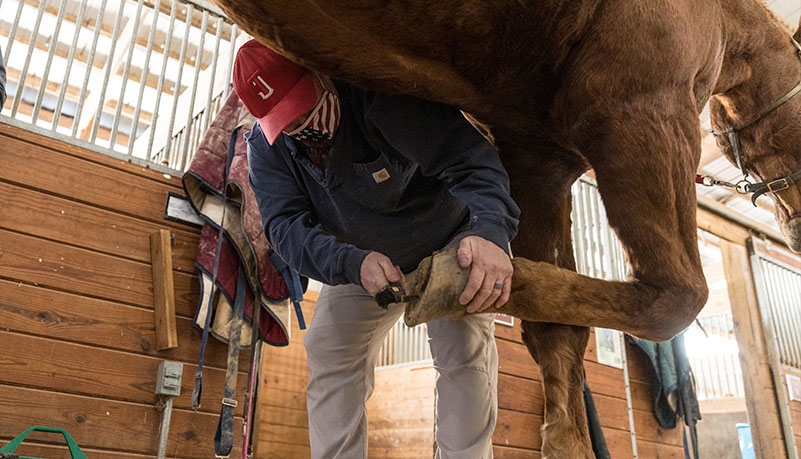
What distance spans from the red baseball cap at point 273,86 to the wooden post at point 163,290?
130cm

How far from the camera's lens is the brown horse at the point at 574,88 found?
988mm

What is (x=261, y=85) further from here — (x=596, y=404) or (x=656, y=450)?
(x=656, y=450)

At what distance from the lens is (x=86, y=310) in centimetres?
211

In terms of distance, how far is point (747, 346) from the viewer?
17.3 ft

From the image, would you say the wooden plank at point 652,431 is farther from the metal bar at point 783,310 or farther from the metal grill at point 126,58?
the metal grill at point 126,58

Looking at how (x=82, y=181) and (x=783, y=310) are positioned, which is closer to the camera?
(x=82, y=181)

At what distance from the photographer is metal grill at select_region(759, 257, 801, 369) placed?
5418 millimetres

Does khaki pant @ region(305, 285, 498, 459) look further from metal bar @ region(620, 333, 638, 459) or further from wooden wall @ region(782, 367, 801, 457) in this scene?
wooden wall @ region(782, 367, 801, 457)

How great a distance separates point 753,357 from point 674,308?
4826mm

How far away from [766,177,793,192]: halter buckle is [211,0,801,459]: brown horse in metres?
0.66

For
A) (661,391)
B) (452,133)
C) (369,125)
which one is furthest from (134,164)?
(661,391)

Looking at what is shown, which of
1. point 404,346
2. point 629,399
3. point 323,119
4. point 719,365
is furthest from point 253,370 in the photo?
point 719,365

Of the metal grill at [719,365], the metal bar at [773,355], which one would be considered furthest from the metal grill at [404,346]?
the metal grill at [719,365]

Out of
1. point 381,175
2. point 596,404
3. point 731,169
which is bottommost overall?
point 596,404
